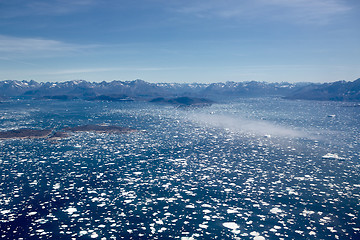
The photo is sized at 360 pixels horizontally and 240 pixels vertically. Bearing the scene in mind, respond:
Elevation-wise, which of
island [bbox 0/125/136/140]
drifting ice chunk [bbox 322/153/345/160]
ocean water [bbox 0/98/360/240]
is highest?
drifting ice chunk [bbox 322/153/345/160]

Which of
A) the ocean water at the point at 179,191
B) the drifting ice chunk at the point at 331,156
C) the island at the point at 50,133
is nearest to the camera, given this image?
the ocean water at the point at 179,191

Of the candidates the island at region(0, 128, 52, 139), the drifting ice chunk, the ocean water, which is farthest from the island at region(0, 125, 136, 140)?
the drifting ice chunk

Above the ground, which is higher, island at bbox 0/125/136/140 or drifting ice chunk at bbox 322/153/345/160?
drifting ice chunk at bbox 322/153/345/160

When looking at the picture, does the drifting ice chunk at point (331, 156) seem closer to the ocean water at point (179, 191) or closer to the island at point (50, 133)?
the ocean water at point (179, 191)

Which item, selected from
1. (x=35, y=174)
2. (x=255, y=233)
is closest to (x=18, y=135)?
(x=35, y=174)

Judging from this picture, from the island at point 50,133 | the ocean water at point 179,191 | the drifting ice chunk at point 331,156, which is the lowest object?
the ocean water at point 179,191

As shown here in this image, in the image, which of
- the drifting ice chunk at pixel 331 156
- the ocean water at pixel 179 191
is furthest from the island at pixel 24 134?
the drifting ice chunk at pixel 331 156

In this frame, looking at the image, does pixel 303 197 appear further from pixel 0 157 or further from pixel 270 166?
pixel 0 157

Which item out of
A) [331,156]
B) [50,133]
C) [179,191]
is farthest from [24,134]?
[331,156]

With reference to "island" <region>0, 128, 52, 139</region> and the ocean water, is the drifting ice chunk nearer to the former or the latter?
the ocean water

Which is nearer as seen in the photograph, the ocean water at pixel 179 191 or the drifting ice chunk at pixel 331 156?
the ocean water at pixel 179 191

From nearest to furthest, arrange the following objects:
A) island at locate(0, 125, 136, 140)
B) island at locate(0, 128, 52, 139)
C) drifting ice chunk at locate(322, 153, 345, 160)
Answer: drifting ice chunk at locate(322, 153, 345, 160), island at locate(0, 125, 136, 140), island at locate(0, 128, 52, 139)
